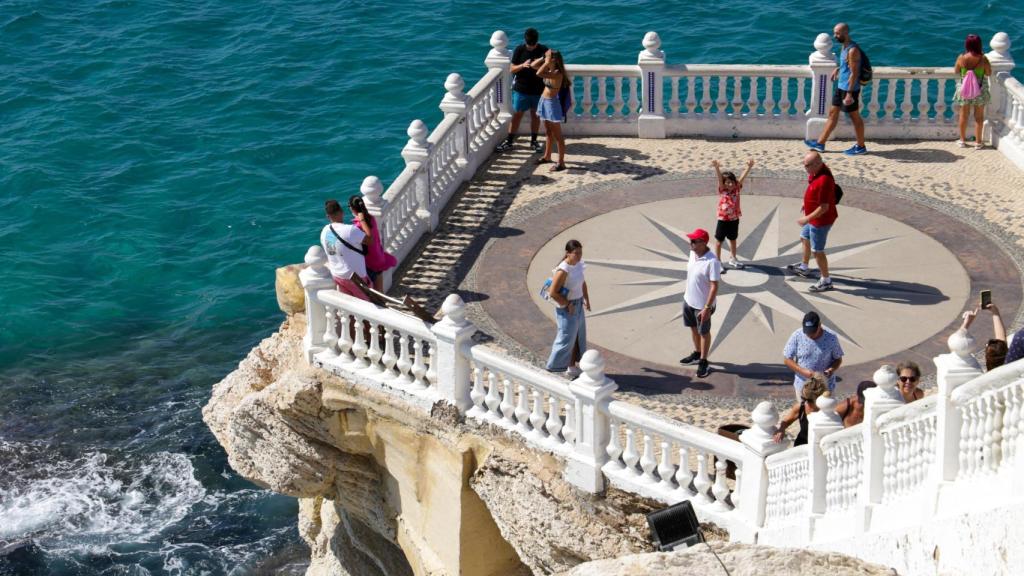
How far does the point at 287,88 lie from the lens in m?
36.6

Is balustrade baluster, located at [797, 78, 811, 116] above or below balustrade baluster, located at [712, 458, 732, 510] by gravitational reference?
above

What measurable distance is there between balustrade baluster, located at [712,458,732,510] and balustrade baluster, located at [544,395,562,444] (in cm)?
186

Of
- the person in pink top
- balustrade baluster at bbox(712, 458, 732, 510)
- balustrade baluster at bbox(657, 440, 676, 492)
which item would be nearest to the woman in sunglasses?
balustrade baluster at bbox(712, 458, 732, 510)

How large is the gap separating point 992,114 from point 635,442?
34.2ft

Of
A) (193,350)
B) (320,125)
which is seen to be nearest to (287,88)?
(320,125)

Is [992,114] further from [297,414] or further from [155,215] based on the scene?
[155,215]

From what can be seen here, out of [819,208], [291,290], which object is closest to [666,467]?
[819,208]

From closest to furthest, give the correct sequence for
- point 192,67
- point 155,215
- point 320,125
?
1. point 155,215
2. point 320,125
3. point 192,67

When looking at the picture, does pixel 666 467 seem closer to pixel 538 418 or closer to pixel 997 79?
pixel 538 418

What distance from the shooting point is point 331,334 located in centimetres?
1800

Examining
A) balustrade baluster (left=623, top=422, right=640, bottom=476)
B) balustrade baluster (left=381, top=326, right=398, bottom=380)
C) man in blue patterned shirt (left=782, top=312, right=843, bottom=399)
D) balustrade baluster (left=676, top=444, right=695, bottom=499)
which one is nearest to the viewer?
balustrade baluster (left=676, top=444, right=695, bottom=499)

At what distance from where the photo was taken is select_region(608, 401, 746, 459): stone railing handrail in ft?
49.6

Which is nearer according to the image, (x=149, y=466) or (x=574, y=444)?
(x=574, y=444)

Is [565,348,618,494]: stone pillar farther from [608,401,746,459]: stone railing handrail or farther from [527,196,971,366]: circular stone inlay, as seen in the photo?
[527,196,971,366]: circular stone inlay
